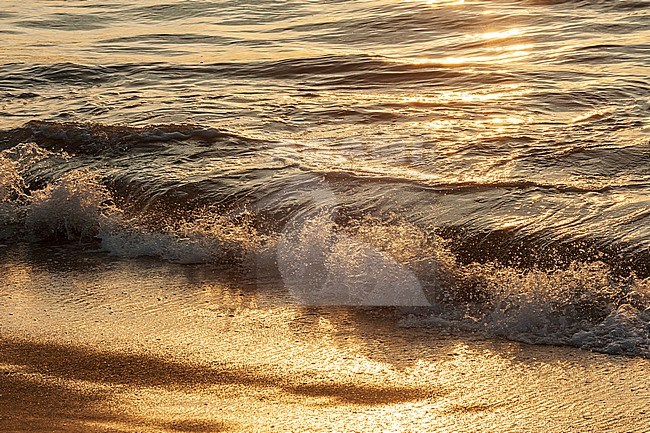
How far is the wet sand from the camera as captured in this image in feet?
12.7

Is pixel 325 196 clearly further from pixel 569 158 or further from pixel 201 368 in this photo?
pixel 201 368

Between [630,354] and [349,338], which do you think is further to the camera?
[349,338]

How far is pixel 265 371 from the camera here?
4363 millimetres

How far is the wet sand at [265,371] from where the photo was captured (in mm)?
3867

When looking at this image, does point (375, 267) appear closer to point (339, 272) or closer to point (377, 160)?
point (339, 272)

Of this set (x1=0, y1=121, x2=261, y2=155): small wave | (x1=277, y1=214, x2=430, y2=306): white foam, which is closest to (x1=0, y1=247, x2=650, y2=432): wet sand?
(x1=277, y1=214, x2=430, y2=306): white foam

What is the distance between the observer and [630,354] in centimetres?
445

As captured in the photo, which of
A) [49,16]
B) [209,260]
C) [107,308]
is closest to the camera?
[107,308]

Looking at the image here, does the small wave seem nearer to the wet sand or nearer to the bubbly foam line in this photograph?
the bubbly foam line

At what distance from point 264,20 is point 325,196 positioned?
26.8 feet

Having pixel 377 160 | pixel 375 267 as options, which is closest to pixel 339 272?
pixel 375 267

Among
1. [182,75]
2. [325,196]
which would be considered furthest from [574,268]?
[182,75]

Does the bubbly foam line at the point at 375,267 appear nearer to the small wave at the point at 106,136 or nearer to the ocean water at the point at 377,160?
the ocean water at the point at 377,160

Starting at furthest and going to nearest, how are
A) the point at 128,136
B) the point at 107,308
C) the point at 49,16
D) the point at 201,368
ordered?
→ 1. the point at 49,16
2. the point at 128,136
3. the point at 107,308
4. the point at 201,368
